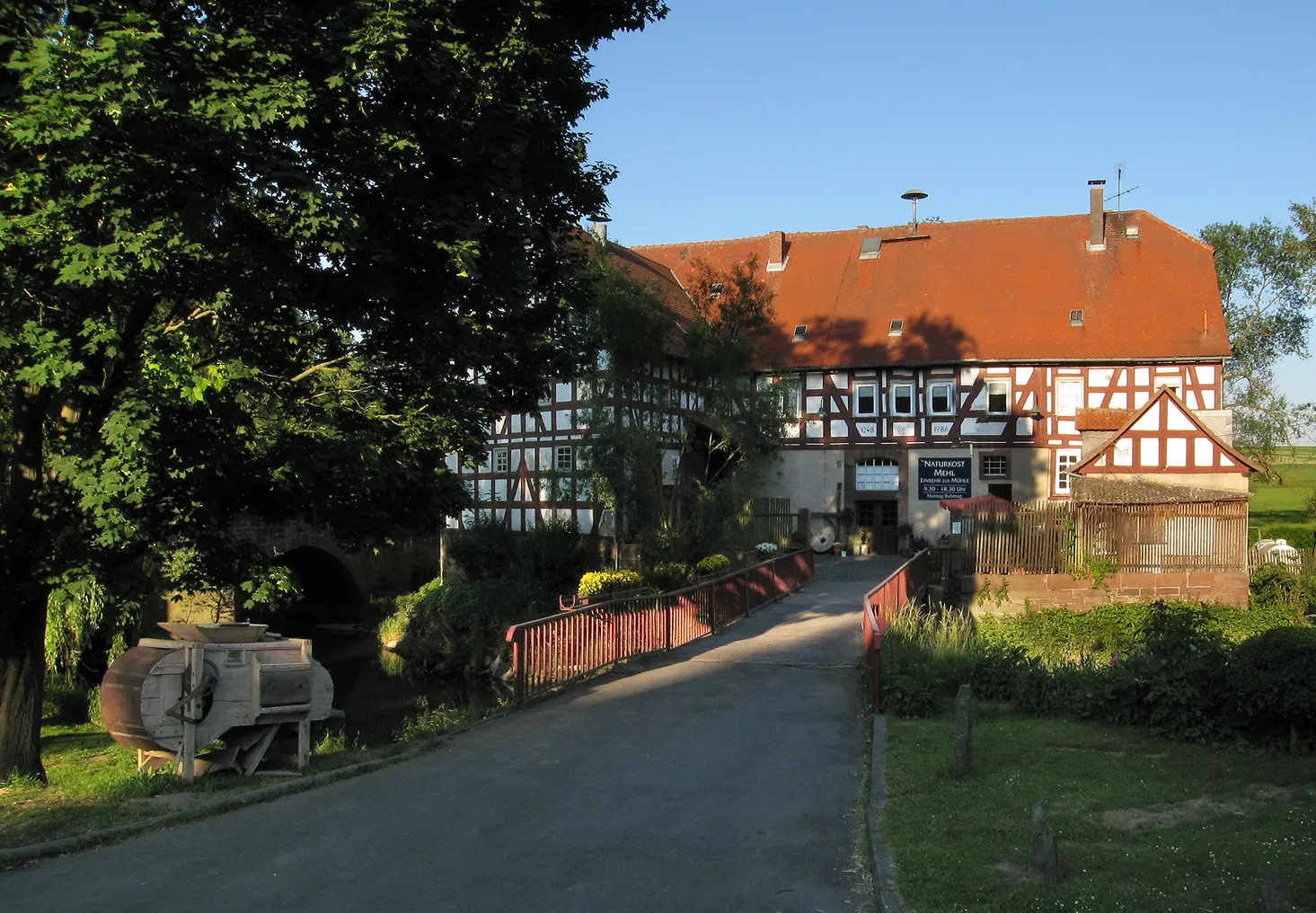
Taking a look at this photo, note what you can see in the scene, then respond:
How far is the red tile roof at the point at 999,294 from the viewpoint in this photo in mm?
33625

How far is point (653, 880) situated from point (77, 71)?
20.9ft

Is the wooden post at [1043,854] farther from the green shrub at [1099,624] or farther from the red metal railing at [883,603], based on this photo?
the green shrub at [1099,624]

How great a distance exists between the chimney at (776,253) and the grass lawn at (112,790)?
3055 cm

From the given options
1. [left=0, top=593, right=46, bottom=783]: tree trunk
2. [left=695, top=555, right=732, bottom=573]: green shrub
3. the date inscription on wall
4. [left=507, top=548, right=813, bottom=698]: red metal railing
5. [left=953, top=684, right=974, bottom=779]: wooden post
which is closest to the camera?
[left=953, top=684, right=974, bottom=779]: wooden post

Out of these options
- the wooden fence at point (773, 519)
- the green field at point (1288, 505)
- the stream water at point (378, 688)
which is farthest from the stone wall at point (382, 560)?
the green field at point (1288, 505)

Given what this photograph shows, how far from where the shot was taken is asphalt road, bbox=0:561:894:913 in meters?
6.54

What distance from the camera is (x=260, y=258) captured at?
8938 mm

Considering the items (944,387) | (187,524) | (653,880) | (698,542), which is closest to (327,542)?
(698,542)

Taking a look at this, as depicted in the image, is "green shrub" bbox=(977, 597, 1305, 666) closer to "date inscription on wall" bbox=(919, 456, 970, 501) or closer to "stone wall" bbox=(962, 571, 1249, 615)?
"stone wall" bbox=(962, 571, 1249, 615)

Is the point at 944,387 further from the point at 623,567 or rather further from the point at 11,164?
the point at 11,164

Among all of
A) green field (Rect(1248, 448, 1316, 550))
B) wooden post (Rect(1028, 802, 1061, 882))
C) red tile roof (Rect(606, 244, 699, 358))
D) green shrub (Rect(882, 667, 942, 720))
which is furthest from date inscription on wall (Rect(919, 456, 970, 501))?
wooden post (Rect(1028, 802, 1061, 882))

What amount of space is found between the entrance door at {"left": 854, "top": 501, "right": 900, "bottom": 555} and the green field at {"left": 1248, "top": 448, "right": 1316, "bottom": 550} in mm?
10513

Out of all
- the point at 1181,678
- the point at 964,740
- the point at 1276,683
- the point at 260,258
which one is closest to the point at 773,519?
the point at 1181,678

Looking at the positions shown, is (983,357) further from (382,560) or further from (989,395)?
(382,560)
